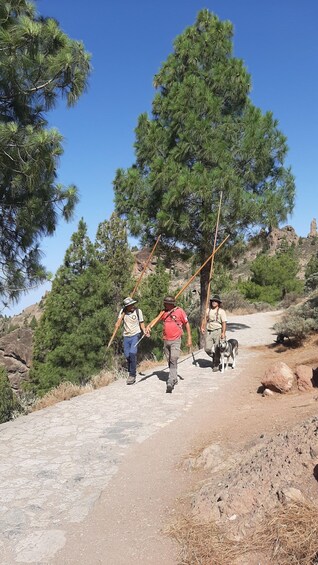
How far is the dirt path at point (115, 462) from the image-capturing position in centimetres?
326

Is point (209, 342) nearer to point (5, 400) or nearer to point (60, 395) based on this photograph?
point (60, 395)

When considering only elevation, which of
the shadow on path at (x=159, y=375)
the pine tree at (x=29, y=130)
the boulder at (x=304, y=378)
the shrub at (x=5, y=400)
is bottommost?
the shrub at (x=5, y=400)

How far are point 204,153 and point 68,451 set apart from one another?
922 cm

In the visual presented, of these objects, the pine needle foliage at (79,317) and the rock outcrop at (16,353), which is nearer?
the pine needle foliage at (79,317)

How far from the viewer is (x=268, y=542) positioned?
9.17 feet

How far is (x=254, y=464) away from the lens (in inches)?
145

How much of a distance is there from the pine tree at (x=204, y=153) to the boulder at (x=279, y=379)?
5.86 meters

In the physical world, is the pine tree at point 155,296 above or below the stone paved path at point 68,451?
above

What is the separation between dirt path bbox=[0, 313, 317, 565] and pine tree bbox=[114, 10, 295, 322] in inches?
214

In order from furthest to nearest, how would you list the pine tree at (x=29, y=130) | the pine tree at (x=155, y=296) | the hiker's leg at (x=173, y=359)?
the pine tree at (x=155, y=296)
the hiker's leg at (x=173, y=359)
the pine tree at (x=29, y=130)

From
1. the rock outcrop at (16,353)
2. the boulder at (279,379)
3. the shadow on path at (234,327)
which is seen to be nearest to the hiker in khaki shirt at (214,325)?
the boulder at (279,379)

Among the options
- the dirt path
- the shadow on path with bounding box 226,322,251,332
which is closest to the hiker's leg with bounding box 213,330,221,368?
the dirt path

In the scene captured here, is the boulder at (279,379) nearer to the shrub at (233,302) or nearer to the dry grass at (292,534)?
the dry grass at (292,534)

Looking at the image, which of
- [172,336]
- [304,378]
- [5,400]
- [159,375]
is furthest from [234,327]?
[5,400]
